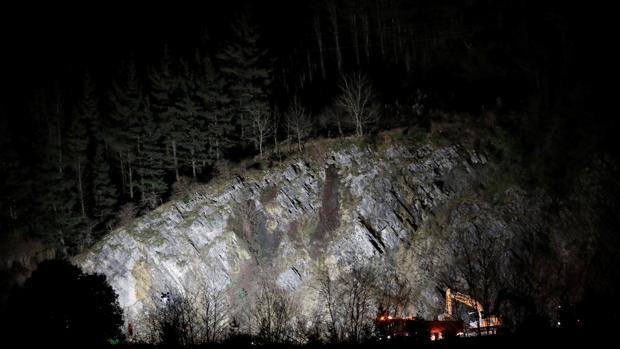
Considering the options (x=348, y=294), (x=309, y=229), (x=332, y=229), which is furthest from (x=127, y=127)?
(x=348, y=294)

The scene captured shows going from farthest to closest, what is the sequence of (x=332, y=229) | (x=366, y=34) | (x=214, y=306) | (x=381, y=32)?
1. (x=381, y=32)
2. (x=366, y=34)
3. (x=332, y=229)
4. (x=214, y=306)

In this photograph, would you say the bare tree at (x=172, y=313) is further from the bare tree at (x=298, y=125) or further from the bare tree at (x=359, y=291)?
the bare tree at (x=298, y=125)

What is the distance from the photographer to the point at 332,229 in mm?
35906

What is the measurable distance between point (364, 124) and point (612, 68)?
81.5 feet

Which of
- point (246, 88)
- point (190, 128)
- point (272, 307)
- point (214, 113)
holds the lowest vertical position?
point (272, 307)

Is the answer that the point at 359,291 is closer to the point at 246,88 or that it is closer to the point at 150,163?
the point at 246,88

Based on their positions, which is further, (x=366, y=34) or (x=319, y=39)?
(x=319, y=39)

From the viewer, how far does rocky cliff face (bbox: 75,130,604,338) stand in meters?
33.1

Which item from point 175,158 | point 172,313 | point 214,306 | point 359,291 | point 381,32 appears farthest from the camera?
point 381,32

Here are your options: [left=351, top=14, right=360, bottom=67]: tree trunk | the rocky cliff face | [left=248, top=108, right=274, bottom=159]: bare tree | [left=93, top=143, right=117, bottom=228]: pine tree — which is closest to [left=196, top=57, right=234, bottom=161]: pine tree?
[left=248, top=108, right=274, bottom=159]: bare tree

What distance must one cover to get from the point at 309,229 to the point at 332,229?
1.95m

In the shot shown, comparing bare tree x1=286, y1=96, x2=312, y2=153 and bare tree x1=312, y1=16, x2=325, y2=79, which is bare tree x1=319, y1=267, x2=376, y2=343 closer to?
bare tree x1=286, y1=96, x2=312, y2=153

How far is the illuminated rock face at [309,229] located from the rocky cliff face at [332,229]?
0.28ft

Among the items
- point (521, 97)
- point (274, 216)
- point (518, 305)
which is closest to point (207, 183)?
point (274, 216)
